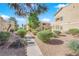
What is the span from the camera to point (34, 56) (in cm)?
319

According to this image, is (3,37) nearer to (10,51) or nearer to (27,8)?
(10,51)

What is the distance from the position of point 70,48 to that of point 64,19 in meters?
0.49

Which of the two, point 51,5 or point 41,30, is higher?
point 51,5

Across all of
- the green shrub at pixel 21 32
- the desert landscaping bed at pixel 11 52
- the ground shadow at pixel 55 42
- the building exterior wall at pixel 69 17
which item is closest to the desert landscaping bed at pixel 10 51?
the desert landscaping bed at pixel 11 52

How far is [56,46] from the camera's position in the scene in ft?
10.5

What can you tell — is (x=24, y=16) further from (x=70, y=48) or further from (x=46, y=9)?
(x=70, y=48)

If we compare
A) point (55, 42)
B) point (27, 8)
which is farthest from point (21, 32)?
point (55, 42)

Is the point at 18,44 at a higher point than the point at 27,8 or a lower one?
lower

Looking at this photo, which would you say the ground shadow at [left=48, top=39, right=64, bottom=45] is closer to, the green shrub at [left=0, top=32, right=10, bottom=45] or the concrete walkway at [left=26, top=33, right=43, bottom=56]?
the concrete walkway at [left=26, top=33, right=43, bottom=56]

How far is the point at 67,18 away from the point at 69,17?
1.5 inches

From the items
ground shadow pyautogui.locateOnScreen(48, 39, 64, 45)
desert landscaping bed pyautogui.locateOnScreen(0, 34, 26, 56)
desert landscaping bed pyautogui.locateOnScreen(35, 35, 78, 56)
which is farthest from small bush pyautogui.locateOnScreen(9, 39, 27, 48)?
ground shadow pyautogui.locateOnScreen(48, 39, 64, 45)

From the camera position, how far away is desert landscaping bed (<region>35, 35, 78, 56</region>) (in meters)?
3.17

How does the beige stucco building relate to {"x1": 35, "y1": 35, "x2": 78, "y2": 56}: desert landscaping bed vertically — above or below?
above

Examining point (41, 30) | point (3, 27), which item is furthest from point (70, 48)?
point (3, 27)
